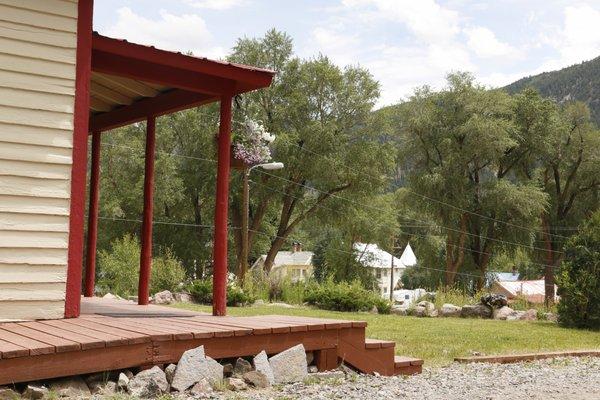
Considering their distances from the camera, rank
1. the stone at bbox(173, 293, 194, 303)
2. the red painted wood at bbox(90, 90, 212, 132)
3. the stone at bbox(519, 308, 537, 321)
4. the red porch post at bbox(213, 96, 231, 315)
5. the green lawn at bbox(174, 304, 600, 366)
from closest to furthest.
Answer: the red porch post at bbox(213, 96, 231, 315), the red painted wood at bbox(90, 90, 212, 132), the green lawn at bbox(174, 304, 600, 366), the stone at bbox(519, 308, 537, 321), the stone at bbox(173, 293, 194, 303)

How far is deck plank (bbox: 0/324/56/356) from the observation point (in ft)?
14.4

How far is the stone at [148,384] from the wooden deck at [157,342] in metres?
0.09

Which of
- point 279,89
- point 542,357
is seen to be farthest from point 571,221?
point 542,357

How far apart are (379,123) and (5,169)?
1087 inches

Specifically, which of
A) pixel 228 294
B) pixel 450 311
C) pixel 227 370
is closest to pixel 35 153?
pixel 227 370

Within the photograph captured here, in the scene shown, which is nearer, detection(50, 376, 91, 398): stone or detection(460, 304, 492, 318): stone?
detection(50, 376, 91, 398): stone

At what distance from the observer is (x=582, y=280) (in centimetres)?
1331

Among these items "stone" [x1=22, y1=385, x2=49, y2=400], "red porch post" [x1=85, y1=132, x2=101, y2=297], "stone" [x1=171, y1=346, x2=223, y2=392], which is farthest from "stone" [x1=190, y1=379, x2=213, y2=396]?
"red porch post" [x1=85, y1=132, x2=101, y2=297]

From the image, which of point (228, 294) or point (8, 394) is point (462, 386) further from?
point (228, 294)

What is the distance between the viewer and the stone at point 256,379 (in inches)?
210

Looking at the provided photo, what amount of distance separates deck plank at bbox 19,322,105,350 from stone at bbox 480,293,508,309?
12.7 m

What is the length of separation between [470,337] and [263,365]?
5.91m

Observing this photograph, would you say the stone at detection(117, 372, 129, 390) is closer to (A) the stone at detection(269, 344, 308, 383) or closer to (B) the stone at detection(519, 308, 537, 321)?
(A) the stone at detection(269, 344, 308, 383)

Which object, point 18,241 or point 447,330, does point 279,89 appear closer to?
point 447,330
